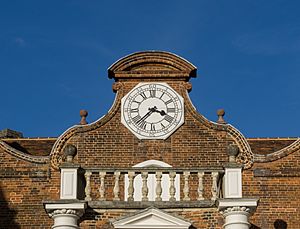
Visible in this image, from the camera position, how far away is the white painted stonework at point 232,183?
77.5 ft

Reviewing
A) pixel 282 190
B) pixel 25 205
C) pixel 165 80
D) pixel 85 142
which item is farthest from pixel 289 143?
pixel 25 205

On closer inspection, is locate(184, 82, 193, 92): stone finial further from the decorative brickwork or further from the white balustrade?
the white balustrade

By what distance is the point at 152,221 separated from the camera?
23.5 m

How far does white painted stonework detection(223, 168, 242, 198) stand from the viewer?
23609 mm

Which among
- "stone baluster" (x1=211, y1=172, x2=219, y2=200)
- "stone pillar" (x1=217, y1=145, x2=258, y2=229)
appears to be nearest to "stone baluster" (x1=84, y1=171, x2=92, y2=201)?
"stone baluster" (x1=211, y1=172, x2=219, y2=200)

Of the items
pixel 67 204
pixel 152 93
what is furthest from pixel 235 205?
pixel 152 93

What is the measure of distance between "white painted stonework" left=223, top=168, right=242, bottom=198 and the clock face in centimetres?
324

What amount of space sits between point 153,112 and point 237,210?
453 centimetres

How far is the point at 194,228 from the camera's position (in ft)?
77.9

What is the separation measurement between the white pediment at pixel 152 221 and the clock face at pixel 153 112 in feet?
11.8

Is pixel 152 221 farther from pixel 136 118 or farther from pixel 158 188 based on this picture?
pixel 136 118

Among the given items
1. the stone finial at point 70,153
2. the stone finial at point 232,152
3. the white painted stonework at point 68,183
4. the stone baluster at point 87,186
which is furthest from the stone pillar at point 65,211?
the stone finial at point 232,152

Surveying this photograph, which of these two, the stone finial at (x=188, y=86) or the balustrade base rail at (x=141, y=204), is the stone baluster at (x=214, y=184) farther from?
the stone finial at (x=188, y=86)

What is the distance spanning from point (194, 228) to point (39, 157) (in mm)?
5269
